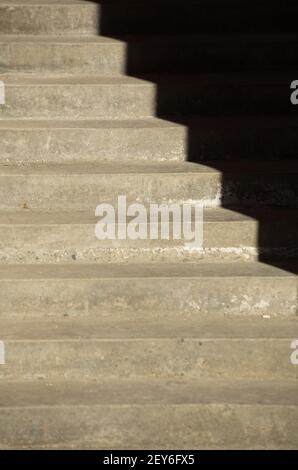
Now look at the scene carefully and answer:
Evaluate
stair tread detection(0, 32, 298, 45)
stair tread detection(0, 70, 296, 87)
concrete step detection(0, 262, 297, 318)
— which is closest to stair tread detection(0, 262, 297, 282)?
concrete step detection(0, 262, 297, 318)

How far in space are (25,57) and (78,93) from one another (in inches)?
22.5

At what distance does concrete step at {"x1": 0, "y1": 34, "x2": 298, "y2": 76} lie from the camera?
554 centimetres

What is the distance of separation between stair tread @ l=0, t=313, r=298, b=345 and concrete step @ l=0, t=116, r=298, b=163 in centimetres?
113

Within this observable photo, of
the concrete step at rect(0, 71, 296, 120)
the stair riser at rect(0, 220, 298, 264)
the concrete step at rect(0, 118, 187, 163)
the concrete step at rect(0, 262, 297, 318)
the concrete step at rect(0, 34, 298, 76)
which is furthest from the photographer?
the concrete step at rect(0, 34, 298, 76)

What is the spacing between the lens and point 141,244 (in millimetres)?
4355

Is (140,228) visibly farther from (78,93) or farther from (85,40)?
(85,40)

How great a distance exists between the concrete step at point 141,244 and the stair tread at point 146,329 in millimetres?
367

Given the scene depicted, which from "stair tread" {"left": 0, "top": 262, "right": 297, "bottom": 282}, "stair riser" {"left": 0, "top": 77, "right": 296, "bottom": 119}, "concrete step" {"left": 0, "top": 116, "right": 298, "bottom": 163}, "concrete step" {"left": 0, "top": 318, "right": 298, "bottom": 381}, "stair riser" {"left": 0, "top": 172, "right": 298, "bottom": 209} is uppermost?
"stair riser" {"left": 0, "top": 77, "right": 296, "bottom": 119}

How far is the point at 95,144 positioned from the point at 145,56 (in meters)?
0.94

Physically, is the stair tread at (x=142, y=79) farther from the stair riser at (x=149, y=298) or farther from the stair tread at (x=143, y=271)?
the stair riser at (x=149, y=298)

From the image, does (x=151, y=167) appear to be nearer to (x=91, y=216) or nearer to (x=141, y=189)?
(x=141, y=189)

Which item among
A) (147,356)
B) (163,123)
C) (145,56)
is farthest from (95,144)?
(147,356)

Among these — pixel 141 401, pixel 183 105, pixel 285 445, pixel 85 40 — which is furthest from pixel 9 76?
pixel 285 445

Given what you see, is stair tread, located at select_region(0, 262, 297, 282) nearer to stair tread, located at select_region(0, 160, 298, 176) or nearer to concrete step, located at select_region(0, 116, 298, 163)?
stair tread, located at select_region(0, 160, 298, 176)
